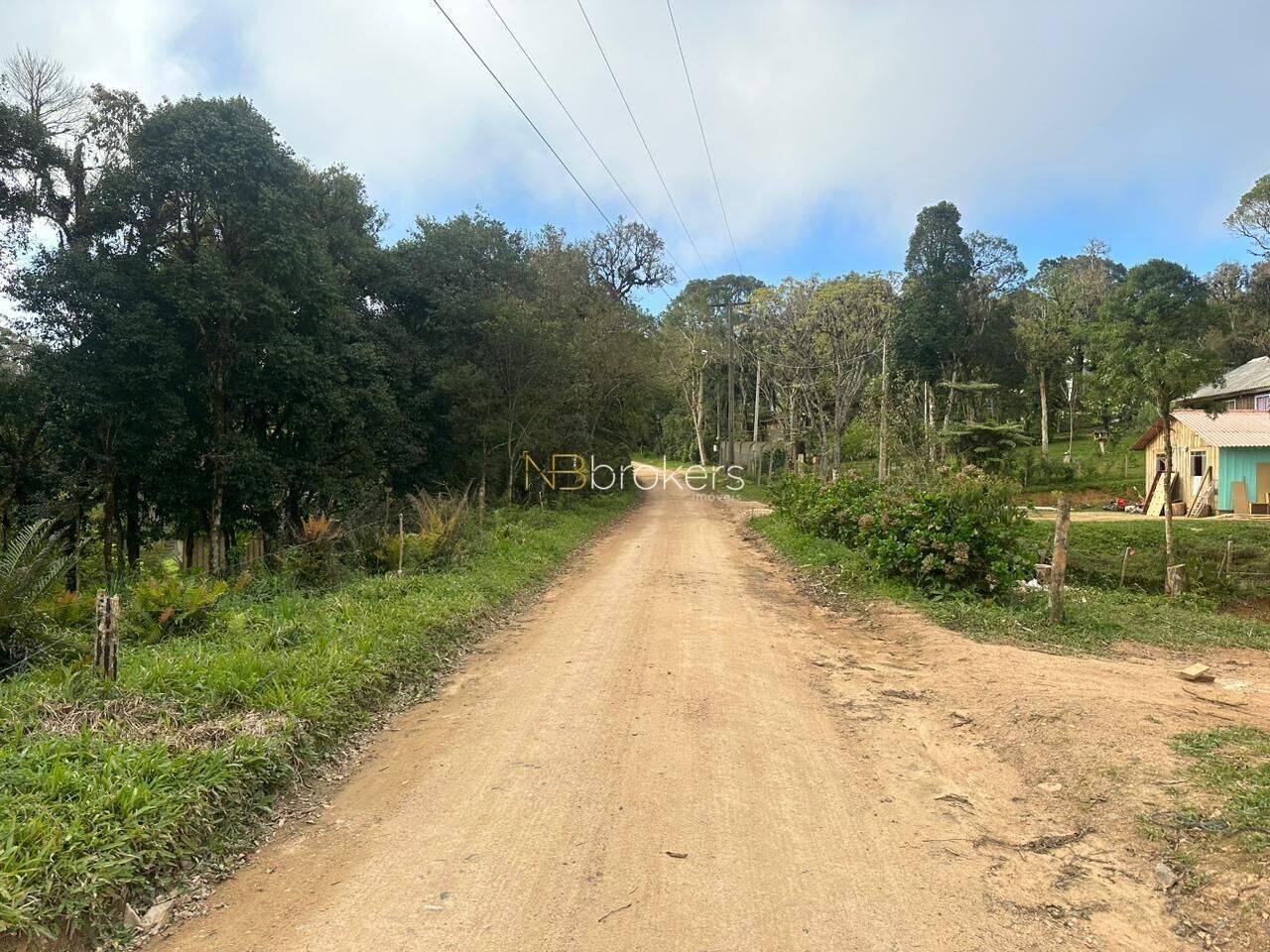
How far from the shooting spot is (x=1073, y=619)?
840 centimetres

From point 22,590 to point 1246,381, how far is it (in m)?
39.2

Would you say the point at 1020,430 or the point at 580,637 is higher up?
the point at 1020,430

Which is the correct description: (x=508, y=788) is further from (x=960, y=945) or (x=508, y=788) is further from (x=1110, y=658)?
(x=1110, y=658)

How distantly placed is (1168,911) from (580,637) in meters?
5.55

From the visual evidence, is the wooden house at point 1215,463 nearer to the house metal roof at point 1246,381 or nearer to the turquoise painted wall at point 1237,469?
the turquoise painted wall at point 1237,469

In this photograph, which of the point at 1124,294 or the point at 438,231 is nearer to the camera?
the point at 438,231

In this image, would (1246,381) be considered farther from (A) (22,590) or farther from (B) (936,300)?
(A) (22,590)

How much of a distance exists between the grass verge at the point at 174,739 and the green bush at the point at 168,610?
223 mm

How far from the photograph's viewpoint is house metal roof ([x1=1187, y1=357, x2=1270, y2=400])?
28906mm

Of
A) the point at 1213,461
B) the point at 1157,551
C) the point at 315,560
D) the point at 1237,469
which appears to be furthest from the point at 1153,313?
the point at 315,560

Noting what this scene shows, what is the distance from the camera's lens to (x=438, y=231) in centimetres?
2036

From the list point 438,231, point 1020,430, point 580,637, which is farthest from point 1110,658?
point 1020,430

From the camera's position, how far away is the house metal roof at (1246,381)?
28906 mm

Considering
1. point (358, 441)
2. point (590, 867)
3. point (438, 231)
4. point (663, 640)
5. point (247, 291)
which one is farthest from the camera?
point (438, 231)
